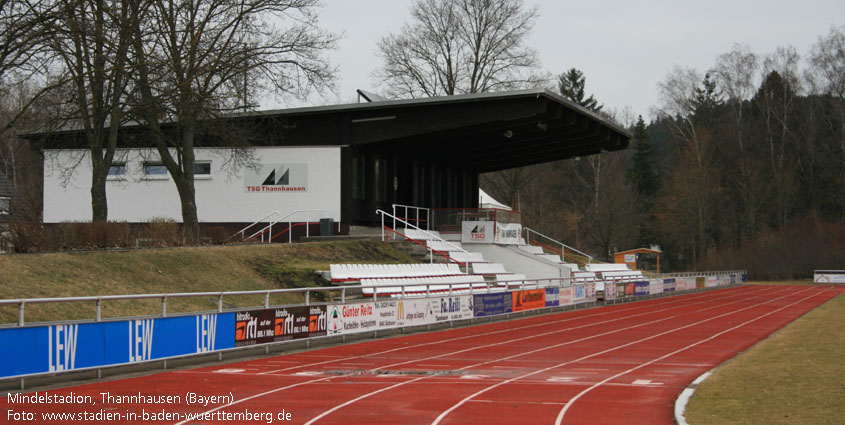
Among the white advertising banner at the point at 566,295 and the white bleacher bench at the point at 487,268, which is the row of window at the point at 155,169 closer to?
the white bleacher bench at the point at 487,268

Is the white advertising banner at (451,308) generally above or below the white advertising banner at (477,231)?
below

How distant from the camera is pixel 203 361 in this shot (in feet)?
54.1

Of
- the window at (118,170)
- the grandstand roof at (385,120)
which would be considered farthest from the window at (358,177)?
the window at (118,170)

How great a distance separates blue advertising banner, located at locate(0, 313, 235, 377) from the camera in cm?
1221

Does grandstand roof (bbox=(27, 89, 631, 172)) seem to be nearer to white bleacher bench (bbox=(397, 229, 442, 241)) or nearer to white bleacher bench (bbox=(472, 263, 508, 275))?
white bleacher bench (bbox=(397, 229, 442, 241))

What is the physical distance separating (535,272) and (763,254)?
40544 millimetres

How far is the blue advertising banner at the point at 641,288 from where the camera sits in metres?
44.1

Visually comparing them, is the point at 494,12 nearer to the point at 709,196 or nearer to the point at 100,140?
the point at 100,140

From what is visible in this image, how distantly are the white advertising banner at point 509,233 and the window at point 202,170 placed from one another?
49.4 feet

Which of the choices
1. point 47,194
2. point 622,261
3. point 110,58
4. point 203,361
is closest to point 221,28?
point 110,58

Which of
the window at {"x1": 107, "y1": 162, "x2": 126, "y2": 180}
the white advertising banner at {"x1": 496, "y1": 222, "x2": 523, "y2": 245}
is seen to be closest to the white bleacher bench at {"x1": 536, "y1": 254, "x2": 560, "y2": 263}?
the white advertising banner at {"x1": 496, "y1": 222, "x2": 523, "y2": 245}

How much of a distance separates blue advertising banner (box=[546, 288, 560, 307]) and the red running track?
7.80m

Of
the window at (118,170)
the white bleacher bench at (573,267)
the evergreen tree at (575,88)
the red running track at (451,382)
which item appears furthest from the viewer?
the evergreen tree at (575,88)

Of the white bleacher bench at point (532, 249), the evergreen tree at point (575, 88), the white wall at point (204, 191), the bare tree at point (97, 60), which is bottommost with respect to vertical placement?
the white bleacher bench at point (532, 249)
